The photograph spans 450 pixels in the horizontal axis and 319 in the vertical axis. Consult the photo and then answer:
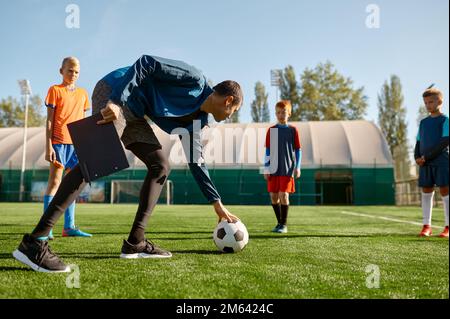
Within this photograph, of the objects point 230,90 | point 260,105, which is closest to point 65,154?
point 230,90

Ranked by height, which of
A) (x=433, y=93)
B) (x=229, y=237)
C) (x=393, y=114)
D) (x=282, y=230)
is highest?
(x=393, y=114)

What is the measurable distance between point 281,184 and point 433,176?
7.01ft

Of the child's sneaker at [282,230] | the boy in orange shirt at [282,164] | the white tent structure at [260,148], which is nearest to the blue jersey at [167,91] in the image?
the child's sneaker at [282,230]

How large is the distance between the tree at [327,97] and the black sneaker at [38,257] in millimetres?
40605

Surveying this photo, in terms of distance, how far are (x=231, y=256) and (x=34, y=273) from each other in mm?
1510

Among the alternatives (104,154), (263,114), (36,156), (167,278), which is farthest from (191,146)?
(263,114)

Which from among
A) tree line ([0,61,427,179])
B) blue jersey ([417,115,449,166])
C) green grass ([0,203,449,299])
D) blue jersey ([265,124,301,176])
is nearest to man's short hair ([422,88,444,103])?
blue jersey ([417,115,449,166])

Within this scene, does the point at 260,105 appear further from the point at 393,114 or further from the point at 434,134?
the point at 434,134

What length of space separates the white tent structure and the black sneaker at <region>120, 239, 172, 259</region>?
2411cm

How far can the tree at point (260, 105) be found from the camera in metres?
47.2

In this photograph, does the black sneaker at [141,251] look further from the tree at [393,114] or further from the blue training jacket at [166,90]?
the tree at [393,114]

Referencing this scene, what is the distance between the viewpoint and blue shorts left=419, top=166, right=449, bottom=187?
5355 mm

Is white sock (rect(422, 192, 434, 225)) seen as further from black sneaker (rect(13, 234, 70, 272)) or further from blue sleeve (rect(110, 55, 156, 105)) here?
black sneaker (rect(13, 234, 70, 272))

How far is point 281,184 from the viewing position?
6188 millimetres
